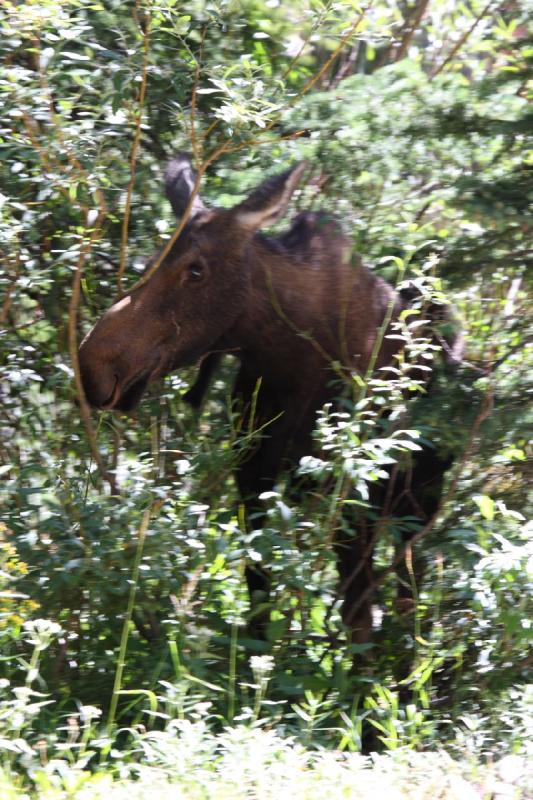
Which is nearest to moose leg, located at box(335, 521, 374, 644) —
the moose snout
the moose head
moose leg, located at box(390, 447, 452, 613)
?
moose leg, located at box(390, 447, 452, 613)

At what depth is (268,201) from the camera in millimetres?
5289

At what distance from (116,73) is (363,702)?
292cm

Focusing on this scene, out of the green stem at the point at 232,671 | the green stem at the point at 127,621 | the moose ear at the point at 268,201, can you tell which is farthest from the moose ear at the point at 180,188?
the green stem at the point at 232,671

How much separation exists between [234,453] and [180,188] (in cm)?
136

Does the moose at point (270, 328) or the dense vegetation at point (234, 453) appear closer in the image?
the dense vegetation at point (234, 453)

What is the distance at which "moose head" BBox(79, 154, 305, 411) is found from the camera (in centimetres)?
495

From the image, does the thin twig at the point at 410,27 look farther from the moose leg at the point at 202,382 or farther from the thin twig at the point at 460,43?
the moose leg at the point at 202,382

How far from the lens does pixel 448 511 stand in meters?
5.55

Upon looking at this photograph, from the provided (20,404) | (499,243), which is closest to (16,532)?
(20,404)

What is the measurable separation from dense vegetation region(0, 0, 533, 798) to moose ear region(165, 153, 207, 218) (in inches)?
5.4

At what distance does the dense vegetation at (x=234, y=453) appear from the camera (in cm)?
443

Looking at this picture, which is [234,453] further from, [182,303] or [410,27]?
[410,27]

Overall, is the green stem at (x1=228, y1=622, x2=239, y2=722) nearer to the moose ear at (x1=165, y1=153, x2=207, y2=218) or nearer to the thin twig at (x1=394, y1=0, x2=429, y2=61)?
the moose ear at (x1=165, y1=153, x2=207, y2=218)

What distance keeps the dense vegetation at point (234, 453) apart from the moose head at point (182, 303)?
17cm
